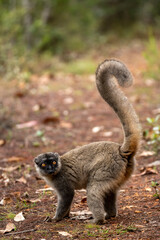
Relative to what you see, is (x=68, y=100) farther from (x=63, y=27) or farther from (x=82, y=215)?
(x=63, y=27)

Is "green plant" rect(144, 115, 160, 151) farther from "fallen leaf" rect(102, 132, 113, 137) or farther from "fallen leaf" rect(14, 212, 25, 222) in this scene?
"fallen leaf" rect(14, 212, 25, 222)

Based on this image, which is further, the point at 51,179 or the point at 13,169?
the point at 13,169

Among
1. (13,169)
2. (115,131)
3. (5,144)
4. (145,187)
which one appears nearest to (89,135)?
(115,131)

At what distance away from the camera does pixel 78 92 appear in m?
12.9

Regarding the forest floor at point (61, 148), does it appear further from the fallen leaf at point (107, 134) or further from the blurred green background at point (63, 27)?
the blurred green background at point (63, 27)

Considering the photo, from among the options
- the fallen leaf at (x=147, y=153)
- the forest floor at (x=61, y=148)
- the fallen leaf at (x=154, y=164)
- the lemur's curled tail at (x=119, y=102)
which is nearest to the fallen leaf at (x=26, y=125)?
the forest floor at (x=61, y=148)

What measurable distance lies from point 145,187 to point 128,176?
1.00m

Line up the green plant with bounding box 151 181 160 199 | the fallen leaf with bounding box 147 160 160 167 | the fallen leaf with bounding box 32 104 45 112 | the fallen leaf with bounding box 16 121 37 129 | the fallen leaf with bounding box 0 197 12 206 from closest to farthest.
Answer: the green plant with bounding box 151 181 160 199, the fallen leaf with bounding box 0 197 12 206, the fallen leaf with bounding box 147 160 160 167, the fallen leaf with bounding box 16 121 37 129, the fallen leaf with bounding box 32 104 45 112

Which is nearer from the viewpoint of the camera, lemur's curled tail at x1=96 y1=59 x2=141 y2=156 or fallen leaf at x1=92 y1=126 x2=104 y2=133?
lemur's curled tail at x1=96 y1=59 x2=141 y2=156

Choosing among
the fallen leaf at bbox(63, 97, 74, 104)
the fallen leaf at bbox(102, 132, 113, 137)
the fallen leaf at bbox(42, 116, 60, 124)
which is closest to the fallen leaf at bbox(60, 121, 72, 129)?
the fallen leaf at bbox(42, 116, 60, 124)

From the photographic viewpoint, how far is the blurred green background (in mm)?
14406

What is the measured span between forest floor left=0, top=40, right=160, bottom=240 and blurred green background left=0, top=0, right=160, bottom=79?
1389 millimetres

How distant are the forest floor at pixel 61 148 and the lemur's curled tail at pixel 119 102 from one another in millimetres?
854

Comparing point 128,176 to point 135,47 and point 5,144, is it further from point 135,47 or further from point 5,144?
point 135,47
